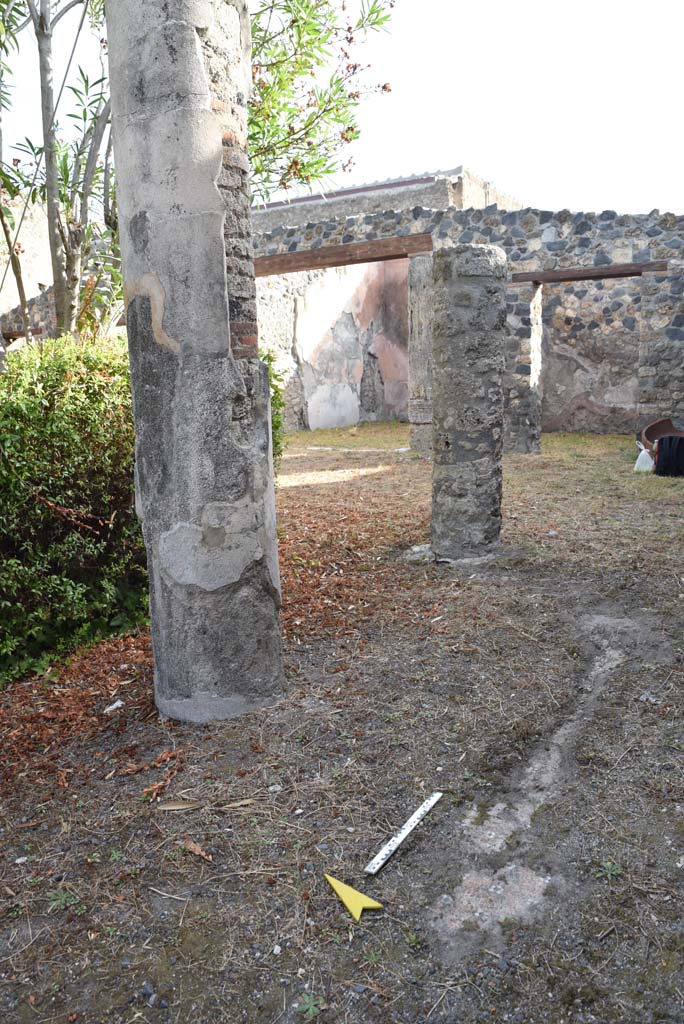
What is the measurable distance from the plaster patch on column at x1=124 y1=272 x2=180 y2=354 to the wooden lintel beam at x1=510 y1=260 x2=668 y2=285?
899cm

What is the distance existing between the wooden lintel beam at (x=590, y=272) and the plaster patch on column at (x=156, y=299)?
8.99 meters

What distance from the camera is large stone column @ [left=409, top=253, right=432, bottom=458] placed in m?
11.6

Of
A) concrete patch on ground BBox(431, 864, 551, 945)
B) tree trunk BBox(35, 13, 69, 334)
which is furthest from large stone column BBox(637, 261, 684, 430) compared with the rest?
concrete patch on ground BBox(431, 864, 551, 945)

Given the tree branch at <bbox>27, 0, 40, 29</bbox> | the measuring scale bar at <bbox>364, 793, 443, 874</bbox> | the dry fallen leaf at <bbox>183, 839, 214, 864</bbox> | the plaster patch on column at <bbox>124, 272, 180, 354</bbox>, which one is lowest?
the dry fallen leaf at <bbox>183, 839, 214, 864</bbox>

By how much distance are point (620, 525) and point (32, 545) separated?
451 cm

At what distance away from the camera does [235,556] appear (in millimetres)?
3414

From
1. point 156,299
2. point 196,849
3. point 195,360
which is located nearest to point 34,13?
point 156,299

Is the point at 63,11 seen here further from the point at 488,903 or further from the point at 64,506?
the point at 488,903

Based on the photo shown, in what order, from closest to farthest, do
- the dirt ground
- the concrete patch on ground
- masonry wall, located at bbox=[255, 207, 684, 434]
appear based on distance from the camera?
1. the dirt ground
2. the concrete patch on ground
3. masonry wall, located at bbox=[255, 207, 684, 434]

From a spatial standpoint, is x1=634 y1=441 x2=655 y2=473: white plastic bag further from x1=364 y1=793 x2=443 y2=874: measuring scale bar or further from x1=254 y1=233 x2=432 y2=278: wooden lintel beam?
x1=364 y1=793 x2=443 y2=874: measuring scale bar

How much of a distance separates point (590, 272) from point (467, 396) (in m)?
6.42

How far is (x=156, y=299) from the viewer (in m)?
3.16

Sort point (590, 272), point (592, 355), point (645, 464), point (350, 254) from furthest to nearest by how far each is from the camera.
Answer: point (592, 355) < point (350, 254) < point (590, 272) < point (645, 464)

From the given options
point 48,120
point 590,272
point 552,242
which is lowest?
point 590,272
